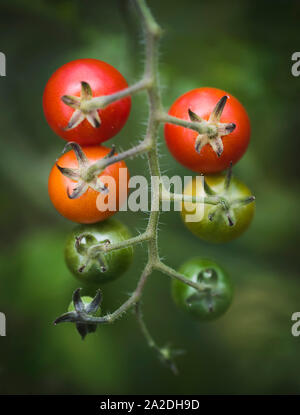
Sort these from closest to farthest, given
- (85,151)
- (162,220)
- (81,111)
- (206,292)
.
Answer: (81,111), (85,151), (206,292), (162,220)

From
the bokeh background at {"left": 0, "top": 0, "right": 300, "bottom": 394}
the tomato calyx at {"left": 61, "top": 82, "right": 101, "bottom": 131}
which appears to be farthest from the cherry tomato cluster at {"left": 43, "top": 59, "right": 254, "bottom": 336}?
the bokeh background at {"left": 0, "top": 0, "right": 300, "bottom": 394}

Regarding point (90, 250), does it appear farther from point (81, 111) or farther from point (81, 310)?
point (81, 111)

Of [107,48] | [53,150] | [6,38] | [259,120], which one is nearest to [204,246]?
[259,120]

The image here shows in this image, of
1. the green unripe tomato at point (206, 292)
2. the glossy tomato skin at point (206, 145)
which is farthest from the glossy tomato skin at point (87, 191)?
the green unripe tomato at point (206, 292)

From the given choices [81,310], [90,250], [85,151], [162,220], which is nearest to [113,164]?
[85,151]

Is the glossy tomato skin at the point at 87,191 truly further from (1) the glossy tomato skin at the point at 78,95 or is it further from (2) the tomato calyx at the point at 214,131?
(2) the tomato calyx at the point at 214,131
